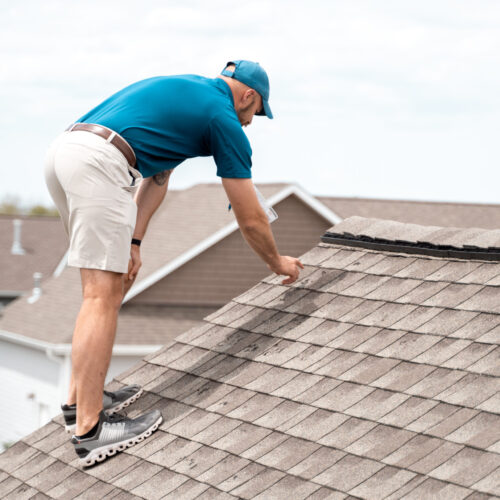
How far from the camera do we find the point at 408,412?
3.80m

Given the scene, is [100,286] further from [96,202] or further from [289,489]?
[289,489]

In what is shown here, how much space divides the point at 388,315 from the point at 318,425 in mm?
970

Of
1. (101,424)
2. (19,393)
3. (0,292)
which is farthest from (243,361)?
(0,292)

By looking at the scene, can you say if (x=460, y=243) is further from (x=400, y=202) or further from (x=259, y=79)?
(x=400, y=202)

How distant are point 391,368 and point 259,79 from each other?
167cm

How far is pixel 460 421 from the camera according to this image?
3561 millimetres

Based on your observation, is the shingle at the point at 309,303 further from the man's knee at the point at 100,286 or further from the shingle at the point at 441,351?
the man's knee at the point at 100,286

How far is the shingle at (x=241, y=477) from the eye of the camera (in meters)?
3.84

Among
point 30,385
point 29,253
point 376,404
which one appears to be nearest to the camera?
point 376,404

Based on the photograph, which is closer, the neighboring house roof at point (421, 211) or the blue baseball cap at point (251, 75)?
the blue baseball cap at point (251, 75)

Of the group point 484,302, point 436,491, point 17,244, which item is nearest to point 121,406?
point 484,302

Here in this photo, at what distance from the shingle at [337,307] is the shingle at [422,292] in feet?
0.97

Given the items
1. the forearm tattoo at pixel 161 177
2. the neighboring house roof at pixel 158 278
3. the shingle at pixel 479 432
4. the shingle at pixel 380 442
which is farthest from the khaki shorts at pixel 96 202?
the neighboring house roof at pixel 158 278

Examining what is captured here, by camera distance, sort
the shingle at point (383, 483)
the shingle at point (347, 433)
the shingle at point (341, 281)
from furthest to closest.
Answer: the shingle at point (341, 281) < the shingle at point (347, 433) < the shingle at point (383, 483)
